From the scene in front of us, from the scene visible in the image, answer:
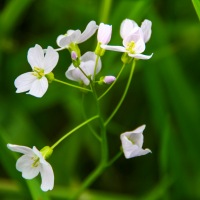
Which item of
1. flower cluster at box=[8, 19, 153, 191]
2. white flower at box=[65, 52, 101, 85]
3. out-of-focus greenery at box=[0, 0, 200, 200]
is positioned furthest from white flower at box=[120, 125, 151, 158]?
out-of-focus greenery at box=[0, 0, 200, 200]

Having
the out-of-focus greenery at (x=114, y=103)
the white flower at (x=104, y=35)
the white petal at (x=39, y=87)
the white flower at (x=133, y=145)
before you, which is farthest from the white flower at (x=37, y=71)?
the out-of-focus greenery at (x=114, y=103)

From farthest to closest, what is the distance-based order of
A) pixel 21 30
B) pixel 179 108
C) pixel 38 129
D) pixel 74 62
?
pixel 21 30 → pixel 38 129 → pixel 179 108 → pixel 74 62

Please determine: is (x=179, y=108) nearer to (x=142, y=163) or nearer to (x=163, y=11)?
(x=142, y=163)

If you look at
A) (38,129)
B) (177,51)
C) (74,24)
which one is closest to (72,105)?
(38,129)

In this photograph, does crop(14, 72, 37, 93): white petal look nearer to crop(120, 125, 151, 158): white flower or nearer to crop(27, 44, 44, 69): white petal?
crop(27, 44, 44, 69): white petal

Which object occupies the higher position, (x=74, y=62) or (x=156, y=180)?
(x=74, y=62)

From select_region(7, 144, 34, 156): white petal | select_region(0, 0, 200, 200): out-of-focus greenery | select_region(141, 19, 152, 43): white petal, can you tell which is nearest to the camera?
select_region(7, 144, 34, 156): white petal

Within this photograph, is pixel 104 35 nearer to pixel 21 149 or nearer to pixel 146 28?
pixel 146 28

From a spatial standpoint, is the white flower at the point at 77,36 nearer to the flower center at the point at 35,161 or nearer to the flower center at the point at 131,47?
the flower center at the point at 131,47
